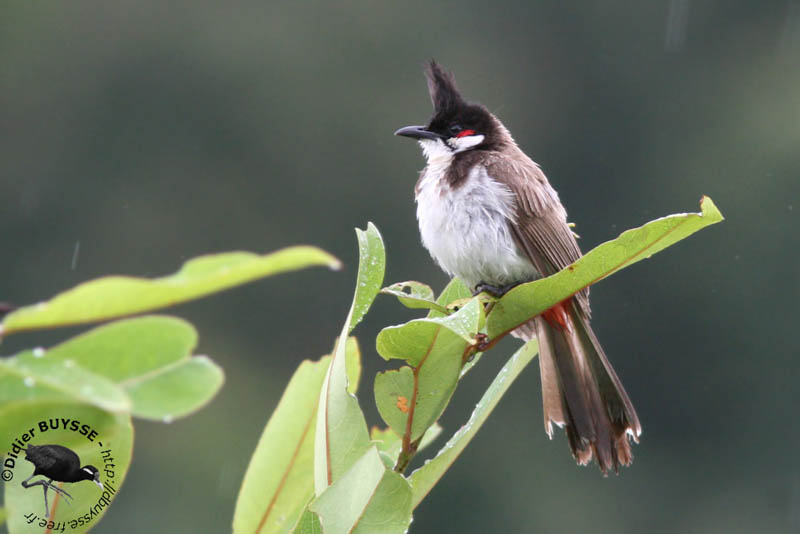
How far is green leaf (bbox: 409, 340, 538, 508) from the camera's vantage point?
1.04m

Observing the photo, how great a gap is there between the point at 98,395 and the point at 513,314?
74 cm

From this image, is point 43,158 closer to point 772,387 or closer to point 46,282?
point 46,282

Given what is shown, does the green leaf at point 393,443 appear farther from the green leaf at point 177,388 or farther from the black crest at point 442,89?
the black crest at point 442,89

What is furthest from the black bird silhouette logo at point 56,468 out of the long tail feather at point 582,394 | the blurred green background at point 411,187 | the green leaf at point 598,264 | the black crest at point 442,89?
the blurred green background at point 411,187

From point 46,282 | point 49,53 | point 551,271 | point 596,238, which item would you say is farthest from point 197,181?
point 551,271

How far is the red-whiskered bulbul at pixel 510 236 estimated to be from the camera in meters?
2.14

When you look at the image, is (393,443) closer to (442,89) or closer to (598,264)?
(598,264)

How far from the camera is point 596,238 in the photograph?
15.4 m

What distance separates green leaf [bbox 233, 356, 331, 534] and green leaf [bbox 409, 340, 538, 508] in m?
0.11

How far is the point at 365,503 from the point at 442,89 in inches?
96.3

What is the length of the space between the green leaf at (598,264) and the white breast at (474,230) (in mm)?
1569

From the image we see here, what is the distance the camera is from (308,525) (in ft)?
2.99

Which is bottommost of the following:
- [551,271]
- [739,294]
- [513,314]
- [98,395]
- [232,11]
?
[739,294]

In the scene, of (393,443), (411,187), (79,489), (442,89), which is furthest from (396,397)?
(411,187)
